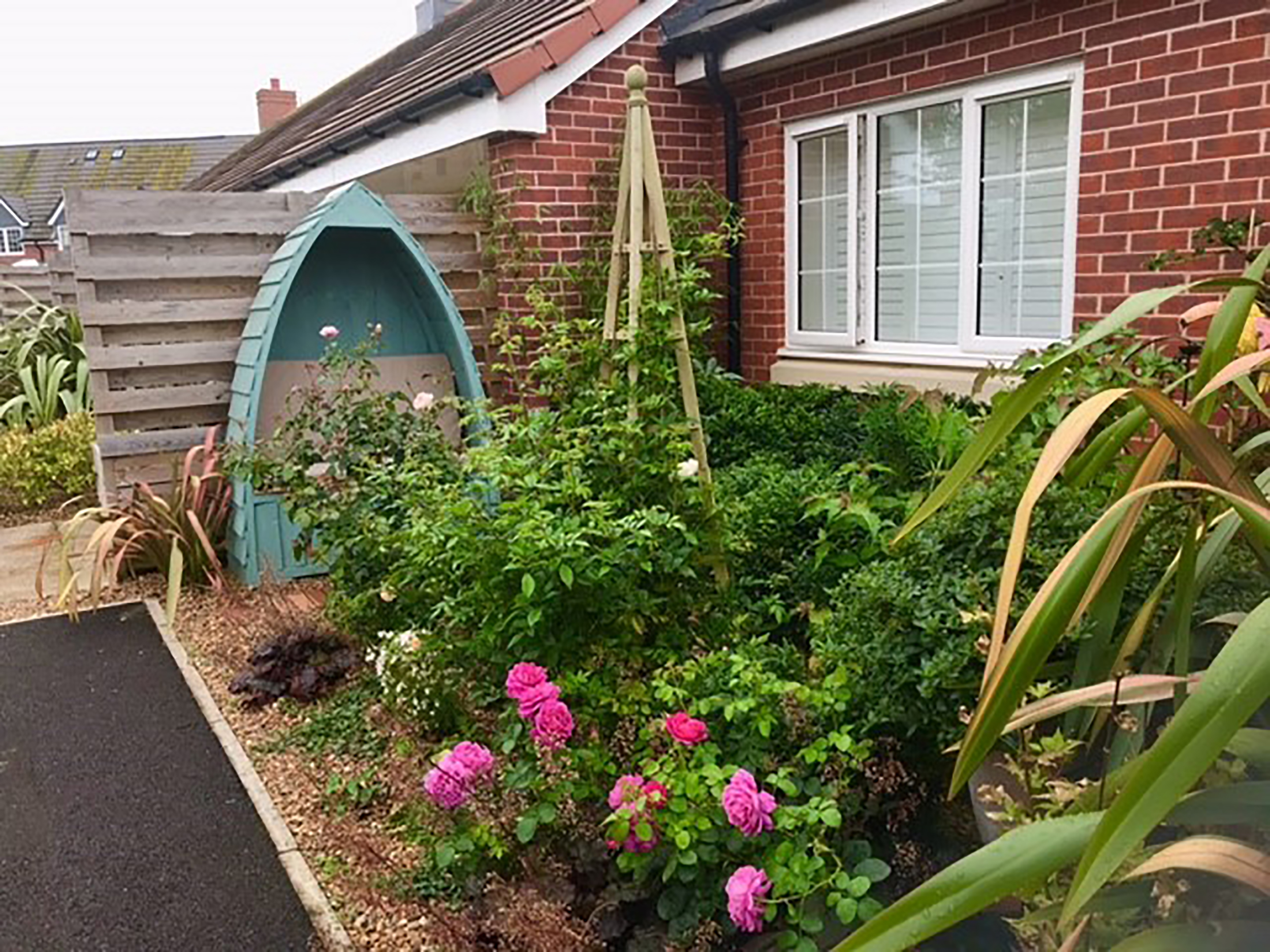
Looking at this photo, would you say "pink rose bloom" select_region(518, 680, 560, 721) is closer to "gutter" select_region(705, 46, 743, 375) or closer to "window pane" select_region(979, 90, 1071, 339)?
"window pane" select_region(979, 90, 1071, 339)

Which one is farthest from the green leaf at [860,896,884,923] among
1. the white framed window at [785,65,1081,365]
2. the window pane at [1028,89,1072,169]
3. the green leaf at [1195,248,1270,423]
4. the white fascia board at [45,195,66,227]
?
the white fascia board at [45,195,66,227]

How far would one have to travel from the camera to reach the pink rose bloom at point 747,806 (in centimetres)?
210

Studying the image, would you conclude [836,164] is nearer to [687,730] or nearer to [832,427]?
[832,427]

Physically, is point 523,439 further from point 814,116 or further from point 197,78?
point 197,78

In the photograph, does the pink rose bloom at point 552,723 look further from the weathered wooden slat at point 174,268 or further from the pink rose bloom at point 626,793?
the weathered wooden slat at point 174,268

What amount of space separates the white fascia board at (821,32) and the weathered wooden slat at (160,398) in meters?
3.40

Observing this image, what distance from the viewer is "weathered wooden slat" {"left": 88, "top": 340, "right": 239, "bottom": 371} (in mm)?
5324

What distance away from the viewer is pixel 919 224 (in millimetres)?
5547

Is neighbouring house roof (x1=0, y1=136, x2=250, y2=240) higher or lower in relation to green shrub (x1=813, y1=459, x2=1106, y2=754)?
higher

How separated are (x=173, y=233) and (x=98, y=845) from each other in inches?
138

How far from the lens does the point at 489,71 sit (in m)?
5.54

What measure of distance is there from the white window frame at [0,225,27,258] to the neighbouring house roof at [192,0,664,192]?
28946 mm

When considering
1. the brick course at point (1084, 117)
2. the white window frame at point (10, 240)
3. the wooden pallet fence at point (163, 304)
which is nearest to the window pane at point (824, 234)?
the brick course at point (1084, 117)

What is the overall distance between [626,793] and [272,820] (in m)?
1.47
